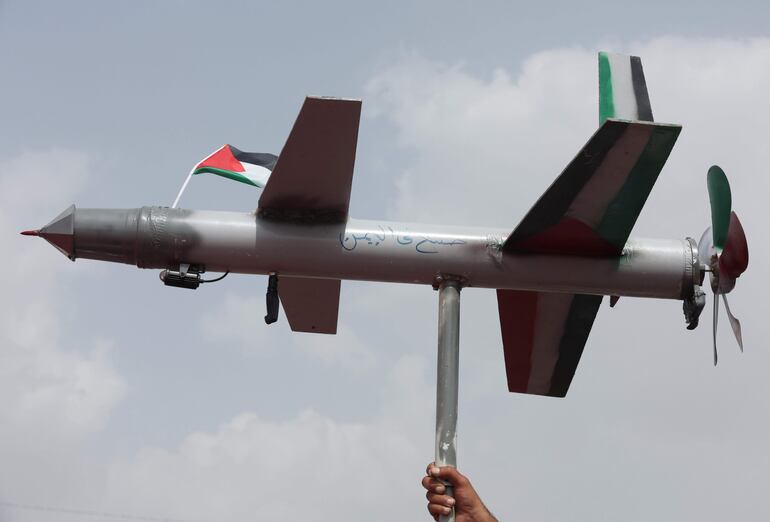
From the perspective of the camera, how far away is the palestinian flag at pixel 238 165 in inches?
406

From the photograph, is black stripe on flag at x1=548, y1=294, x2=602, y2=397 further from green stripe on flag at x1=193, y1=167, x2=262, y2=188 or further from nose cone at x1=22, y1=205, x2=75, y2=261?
nose cone at x1=22, y1=205, x2=75, y2=261

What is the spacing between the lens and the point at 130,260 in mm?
8969

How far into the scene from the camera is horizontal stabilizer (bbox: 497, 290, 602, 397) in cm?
1027

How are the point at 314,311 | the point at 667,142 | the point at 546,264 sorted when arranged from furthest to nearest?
the point at 314,311 < the point at 546,264 < the point at 667,142

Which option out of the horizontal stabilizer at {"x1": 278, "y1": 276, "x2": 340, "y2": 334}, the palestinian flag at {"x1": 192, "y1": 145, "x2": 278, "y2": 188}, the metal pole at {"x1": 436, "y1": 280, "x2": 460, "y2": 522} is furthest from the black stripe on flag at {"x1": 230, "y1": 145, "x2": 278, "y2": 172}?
the metal pole at {"x1": 436, "y1": 280, "x2": 460, "y2": 522}

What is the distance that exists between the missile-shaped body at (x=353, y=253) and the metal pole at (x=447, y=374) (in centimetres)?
20

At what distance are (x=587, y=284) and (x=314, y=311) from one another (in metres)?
2.74

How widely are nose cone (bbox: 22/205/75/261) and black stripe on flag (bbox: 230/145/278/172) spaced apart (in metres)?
2.14

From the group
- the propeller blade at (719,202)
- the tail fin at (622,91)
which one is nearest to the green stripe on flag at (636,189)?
the propeller blade at (719,202)

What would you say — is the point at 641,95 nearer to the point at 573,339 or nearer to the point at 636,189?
the point at 636,189

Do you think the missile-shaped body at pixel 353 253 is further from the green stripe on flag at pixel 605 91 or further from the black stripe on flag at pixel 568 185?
the green stripe on flag at pixel 605 91

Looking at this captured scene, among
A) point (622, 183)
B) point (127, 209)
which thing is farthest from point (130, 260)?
point (622, 183)

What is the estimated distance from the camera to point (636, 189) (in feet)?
29.9

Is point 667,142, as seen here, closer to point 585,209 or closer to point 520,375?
point 585,209
